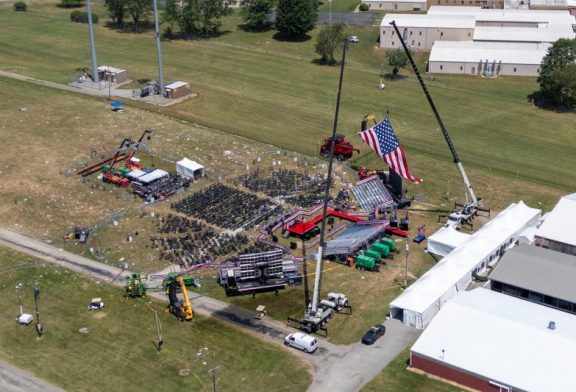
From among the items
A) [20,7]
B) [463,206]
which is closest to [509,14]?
[463,206]

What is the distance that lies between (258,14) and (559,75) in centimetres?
6028

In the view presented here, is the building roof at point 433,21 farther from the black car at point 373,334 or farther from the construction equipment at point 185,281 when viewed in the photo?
the black car at point 373,334

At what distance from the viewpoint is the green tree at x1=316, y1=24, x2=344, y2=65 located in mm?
129750

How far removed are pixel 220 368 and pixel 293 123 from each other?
5415 centimetres

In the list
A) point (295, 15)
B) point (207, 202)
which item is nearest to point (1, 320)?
point (207, 202)

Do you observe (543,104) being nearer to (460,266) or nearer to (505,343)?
(460,266)

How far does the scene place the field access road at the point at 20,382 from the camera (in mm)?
53094

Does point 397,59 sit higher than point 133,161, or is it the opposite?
point 397,59

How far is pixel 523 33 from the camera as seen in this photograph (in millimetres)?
139125

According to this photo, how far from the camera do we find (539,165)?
9438 cm

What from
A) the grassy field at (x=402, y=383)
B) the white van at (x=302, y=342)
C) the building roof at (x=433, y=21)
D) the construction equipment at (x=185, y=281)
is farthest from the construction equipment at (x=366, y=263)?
the building roof at (x=433, y=21)

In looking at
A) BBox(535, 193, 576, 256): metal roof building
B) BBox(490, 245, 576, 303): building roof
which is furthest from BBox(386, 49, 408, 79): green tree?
BBox(490, 245, 576, 303): building roof

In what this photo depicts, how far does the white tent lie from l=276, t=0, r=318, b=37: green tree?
64.4 metres

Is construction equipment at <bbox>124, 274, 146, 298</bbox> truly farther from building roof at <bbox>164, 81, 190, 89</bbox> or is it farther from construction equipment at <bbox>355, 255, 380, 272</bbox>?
building roof at <bbox>164, 81, 190, 89</bbox>
